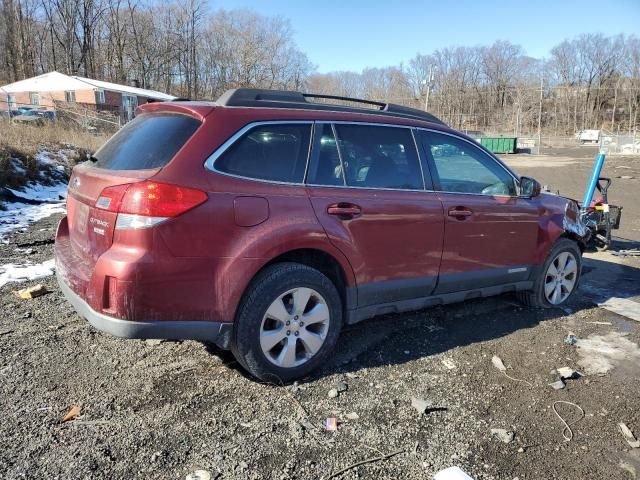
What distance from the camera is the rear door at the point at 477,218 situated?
4188mm

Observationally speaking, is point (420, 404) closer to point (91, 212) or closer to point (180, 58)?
point (91, 212)

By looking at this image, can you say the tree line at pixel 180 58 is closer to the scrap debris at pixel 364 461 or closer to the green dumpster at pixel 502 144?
the green dumpster at pixel 502 144

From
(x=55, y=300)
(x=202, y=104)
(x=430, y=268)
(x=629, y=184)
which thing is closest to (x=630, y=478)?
(x=430, y=268)

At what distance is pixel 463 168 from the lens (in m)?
4.43

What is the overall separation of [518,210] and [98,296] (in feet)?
11.9

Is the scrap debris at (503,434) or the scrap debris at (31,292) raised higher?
the scrap debris at (31,292)

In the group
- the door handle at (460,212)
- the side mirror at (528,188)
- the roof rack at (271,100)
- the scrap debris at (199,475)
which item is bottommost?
the scrap debris at (199,475)

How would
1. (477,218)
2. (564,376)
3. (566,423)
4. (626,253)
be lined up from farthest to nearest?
(626,253), (477,218), (564,376), (566,423)

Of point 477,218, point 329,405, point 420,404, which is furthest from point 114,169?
point 477,218

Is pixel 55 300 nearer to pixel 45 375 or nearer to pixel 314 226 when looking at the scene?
pixel 45 375

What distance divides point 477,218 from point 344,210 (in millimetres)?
Answer: 1422

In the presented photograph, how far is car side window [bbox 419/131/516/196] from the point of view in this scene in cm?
421

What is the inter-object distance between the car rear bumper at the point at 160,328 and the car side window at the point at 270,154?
96 centimetres

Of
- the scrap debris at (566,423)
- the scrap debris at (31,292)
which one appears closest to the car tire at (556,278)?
the scrap debris at (566,423)
